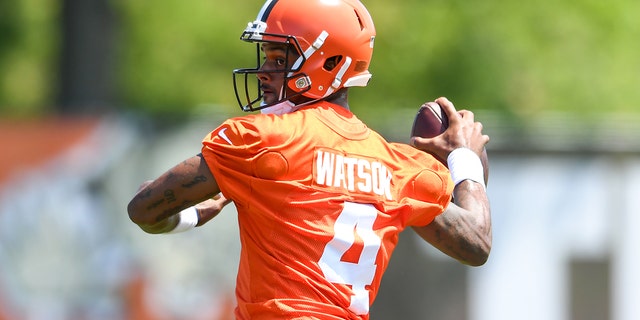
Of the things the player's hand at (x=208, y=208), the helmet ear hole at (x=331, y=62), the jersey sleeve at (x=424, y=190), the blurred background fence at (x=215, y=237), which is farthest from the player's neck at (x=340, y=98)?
the blurred background fence at (x=215, y=237)

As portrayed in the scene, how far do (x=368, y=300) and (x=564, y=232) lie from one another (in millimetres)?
5820

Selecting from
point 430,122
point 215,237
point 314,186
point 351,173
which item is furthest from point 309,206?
point 215,237

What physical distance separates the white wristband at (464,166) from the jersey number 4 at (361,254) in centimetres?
49

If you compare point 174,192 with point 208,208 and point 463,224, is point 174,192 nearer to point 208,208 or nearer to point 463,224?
point 208,208

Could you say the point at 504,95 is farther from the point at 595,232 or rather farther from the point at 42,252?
the point at 42,252

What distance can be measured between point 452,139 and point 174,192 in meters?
1.23

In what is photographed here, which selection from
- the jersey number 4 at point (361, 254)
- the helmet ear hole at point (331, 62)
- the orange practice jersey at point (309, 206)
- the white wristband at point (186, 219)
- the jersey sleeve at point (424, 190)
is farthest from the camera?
the white wristband at point (186, 219)

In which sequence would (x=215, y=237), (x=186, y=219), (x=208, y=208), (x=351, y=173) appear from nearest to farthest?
(x=351, y=173)
(x=186, y=219)
(x=208, y=208)
(x=215, y=237)

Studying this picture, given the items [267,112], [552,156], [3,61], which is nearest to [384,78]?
[3,61]

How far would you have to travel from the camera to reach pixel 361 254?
433 centimetres

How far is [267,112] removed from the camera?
4.55m

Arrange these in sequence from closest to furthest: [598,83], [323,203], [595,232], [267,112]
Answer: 1. [323,203]
2. [267,112]
3. [595,232]
4. [598,83]

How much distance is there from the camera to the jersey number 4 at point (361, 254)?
4.27m

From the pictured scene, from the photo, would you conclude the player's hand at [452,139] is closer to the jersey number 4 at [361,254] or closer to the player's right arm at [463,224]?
the player's right arm at [463,224]
